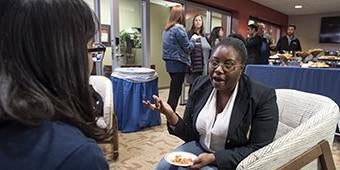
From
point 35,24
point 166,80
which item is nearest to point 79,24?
point 35,24

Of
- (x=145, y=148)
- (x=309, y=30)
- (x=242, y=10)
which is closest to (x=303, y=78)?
(x=145, y=148)

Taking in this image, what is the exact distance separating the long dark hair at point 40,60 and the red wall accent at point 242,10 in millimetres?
4988

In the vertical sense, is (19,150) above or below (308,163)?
above

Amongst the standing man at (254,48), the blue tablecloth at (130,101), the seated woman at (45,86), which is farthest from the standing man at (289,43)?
the seated woman at (45,86)

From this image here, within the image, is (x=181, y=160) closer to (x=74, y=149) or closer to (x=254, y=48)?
(x=74, y=149)

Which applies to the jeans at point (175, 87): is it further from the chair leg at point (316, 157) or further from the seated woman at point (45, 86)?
the seated woman at point (45, 86)

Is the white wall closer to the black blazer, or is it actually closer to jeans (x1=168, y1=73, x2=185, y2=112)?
jeans (x1=168, y1=73, x2=185, y2=112)

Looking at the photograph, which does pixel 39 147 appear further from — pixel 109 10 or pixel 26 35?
pixel 109 10

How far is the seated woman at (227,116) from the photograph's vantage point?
1312 mm

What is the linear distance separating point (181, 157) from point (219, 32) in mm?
3521

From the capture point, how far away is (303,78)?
2.96 metres

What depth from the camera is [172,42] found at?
11.0 ft

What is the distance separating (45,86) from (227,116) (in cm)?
98

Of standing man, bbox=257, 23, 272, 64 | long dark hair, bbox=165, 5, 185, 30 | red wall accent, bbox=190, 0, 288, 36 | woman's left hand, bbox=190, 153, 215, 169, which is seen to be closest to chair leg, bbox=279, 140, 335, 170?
woman's left hand, bbox=190, 153, 215, 169
